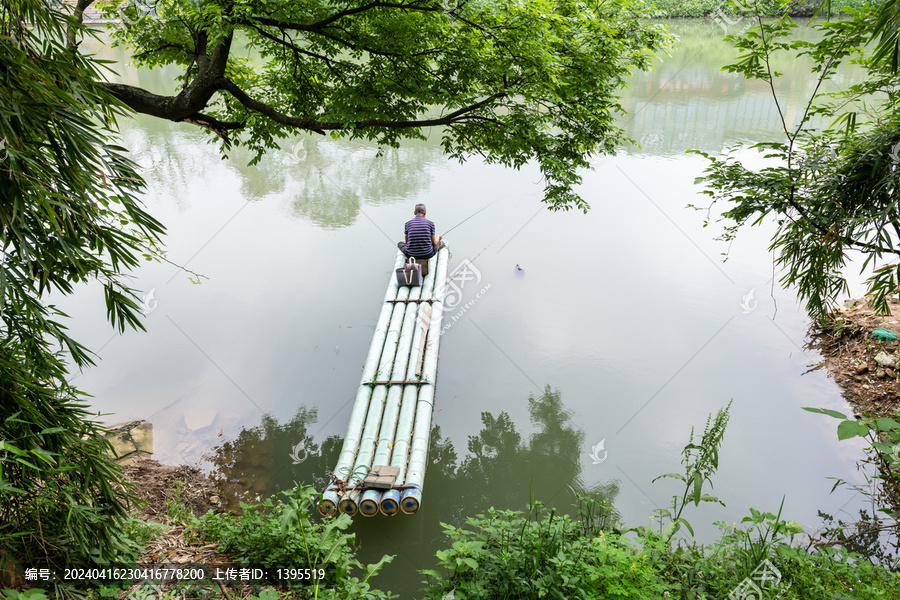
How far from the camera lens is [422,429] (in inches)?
161

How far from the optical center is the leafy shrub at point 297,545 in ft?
7.78

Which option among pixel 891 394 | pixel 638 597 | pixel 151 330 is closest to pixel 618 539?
pixel 638 597

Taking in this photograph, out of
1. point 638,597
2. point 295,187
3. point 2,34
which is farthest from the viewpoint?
point 295,187

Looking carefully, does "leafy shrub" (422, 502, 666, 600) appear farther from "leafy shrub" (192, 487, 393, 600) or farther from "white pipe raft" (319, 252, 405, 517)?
"white pipe raft" (319, 252, 405, 517)

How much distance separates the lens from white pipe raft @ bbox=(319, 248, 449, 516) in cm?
359

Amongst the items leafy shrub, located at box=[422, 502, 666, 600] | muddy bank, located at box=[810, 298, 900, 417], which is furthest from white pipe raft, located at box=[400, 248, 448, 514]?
muddy bank, located at box=[810, 298, 900, 417]

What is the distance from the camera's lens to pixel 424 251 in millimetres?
6141

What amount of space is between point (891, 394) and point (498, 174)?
23.5 ft

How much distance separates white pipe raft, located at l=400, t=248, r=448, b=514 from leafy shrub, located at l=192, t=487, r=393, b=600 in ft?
2.71

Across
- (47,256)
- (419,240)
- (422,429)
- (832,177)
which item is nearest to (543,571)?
(422,429)

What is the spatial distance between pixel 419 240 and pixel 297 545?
398 centimetres

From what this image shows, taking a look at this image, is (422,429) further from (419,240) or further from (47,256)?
(47,256)

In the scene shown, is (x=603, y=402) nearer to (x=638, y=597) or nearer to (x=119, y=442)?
(x=638, y=597)

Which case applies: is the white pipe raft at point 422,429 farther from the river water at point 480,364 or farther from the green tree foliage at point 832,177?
the green tree foliage at point 832,177
